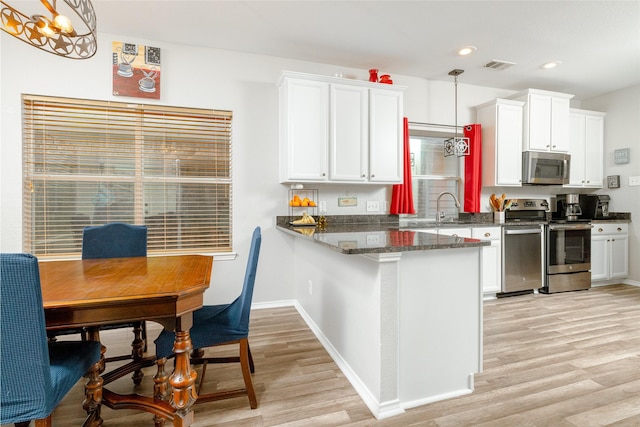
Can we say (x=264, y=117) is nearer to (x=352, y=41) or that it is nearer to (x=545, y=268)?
(x=352, y=41)

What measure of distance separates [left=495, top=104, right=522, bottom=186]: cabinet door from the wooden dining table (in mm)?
3880

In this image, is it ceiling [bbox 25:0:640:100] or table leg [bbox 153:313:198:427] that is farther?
ceiling [bbox 25:0:640:100]

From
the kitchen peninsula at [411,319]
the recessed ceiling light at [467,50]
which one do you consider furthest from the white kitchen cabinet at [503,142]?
the kitchen peninsula at [411,319]

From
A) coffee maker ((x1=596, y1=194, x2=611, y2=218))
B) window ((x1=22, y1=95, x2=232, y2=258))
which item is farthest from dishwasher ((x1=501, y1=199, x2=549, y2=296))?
window ((x1=22, y1=95, x2=232, y2=258))

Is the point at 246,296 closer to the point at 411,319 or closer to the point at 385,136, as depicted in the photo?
the point at 411,319

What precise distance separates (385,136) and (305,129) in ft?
3.00

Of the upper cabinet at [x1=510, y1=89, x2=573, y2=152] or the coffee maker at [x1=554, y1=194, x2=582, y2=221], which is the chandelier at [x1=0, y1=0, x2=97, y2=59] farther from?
the coffee maker at [x1=554, y1=194, x2=582, y2=221]

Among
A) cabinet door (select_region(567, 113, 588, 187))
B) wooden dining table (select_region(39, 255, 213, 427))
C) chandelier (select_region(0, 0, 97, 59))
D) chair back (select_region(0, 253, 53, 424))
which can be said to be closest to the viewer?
chair back (select_region(0, 253, 53, 424))

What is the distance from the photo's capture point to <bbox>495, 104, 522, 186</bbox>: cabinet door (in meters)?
4.08

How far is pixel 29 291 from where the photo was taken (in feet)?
3.33

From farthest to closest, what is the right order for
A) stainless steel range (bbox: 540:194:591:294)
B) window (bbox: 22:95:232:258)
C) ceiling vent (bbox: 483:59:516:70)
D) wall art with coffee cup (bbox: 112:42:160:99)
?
1. stainless steel range (bbox: 540:194:591:294)
2. ceiling vent (bbox: 483:59:516:70)
3. wall art with coffee cup (bbox: 112:42:160:99)
4. window (bbox: 22:95:232:258)

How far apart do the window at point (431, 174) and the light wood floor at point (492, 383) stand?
5.33ft

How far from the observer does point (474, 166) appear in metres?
4.15

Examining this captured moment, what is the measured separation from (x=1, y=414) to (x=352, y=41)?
3.47 metres
